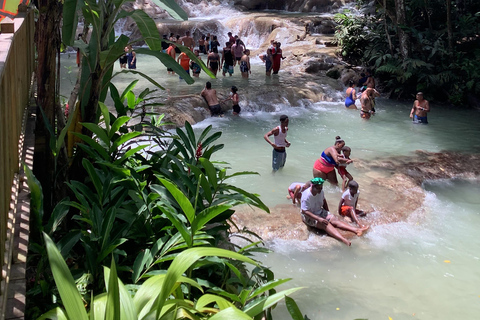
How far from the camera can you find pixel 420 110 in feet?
47.5

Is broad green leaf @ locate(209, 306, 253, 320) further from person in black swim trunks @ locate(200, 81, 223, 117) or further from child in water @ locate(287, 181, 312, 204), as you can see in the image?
person in black swim trunks @ locate(200, 81, 223, 117)

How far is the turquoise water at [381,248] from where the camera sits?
249 inches

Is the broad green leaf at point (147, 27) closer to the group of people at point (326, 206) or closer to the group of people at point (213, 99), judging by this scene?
the group of people at point (326, 206)

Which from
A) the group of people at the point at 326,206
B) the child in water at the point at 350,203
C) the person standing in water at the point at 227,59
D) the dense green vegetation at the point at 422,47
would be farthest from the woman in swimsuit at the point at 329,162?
the person standing in water at the point at 227,59

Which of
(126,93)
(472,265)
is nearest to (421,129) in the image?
(472,265)

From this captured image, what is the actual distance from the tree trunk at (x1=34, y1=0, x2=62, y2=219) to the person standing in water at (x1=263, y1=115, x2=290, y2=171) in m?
5.83

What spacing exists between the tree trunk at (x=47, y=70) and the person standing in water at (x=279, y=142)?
5829 mm

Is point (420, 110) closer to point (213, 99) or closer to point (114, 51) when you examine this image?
point (213, 99)

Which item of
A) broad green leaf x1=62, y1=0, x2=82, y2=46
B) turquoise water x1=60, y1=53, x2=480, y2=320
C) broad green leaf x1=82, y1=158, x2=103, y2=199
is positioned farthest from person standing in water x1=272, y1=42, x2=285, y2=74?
broad green leaf x1=82, y1=158, x2=103, y2=199

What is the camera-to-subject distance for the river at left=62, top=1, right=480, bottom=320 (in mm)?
6367

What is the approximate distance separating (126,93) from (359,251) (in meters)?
4.38

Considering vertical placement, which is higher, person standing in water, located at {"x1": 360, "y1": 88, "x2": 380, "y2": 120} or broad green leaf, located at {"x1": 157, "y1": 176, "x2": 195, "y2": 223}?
broad green leaf, located at {"x1": 157, "y1": 176, "x2": 195, "y2": 223}

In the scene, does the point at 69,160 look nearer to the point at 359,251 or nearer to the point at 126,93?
the point at 126,93

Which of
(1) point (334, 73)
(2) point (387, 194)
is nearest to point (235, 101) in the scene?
(1) point (334, 73)
